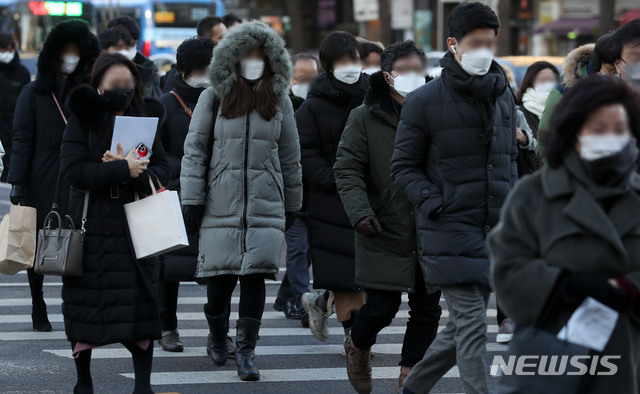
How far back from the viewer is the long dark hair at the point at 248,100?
21.7 feet

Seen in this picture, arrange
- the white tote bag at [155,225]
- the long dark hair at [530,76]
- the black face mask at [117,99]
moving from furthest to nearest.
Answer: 1. the long dark hair at [530,76]
2. the black face mask at [117,99]
3. the white tote bag at [155,225]

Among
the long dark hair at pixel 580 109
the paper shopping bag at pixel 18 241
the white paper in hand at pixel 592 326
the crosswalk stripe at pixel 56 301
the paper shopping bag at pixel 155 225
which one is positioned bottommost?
the crosswalk stripe at pixel 56 301

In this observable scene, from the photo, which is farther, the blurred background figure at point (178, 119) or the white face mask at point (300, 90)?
the white face mask at point (300, 90)

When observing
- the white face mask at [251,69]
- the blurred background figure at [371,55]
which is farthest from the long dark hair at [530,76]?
the white face mask at [251,69]

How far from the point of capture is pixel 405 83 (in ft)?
20.6

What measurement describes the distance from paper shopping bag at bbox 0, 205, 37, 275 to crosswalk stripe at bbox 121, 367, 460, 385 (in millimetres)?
882

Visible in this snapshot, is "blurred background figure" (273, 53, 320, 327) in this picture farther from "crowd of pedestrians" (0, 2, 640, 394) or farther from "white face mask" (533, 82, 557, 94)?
"white face mask" (533, 82, 557, 94)

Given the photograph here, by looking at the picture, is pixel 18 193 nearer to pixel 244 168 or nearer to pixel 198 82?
pixel 198 82

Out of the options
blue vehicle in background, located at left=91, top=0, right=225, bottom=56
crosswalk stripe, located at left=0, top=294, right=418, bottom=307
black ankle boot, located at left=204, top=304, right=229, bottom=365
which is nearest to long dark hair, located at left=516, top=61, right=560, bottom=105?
crosswalk stripe, located at left=0, top=294, right=418, bottom=307

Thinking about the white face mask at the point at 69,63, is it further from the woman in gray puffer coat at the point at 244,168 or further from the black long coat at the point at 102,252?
the black long coat at the point at 102,252

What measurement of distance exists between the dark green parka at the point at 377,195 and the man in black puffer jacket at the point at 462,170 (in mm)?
459

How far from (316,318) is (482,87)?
8.62 ft

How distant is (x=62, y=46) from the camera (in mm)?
7113

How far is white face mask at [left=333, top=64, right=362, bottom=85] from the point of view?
7.25 m
